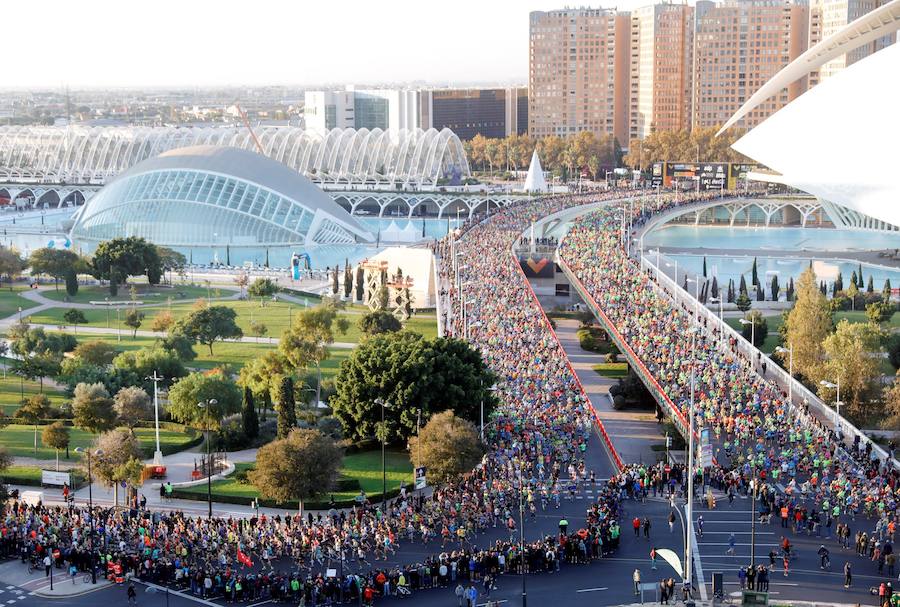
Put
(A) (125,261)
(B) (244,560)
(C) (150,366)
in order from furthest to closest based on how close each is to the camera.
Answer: (A) (125,261) < (C) (150,366) < (B) (244,560)

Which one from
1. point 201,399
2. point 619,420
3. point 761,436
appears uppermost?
point 201,399

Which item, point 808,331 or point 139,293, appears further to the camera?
point 139,293

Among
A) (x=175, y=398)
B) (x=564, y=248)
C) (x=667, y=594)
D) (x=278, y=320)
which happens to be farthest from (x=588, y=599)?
(x=564, y=248)

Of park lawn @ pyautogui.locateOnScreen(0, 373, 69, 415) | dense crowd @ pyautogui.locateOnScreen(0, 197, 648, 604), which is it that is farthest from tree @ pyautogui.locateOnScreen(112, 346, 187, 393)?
dense crowd @ pyautogui.locateOnScreen(0, 197, 648, 604)

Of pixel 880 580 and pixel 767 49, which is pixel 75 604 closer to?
pixel 880 580

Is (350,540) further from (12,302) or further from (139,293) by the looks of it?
(139,293)

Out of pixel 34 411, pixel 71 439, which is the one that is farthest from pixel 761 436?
pixel 34 411

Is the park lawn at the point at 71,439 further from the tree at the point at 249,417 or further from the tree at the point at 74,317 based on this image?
the tree at the point at 74,317

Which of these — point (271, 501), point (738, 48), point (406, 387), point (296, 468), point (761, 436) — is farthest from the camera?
point (738, 48)
